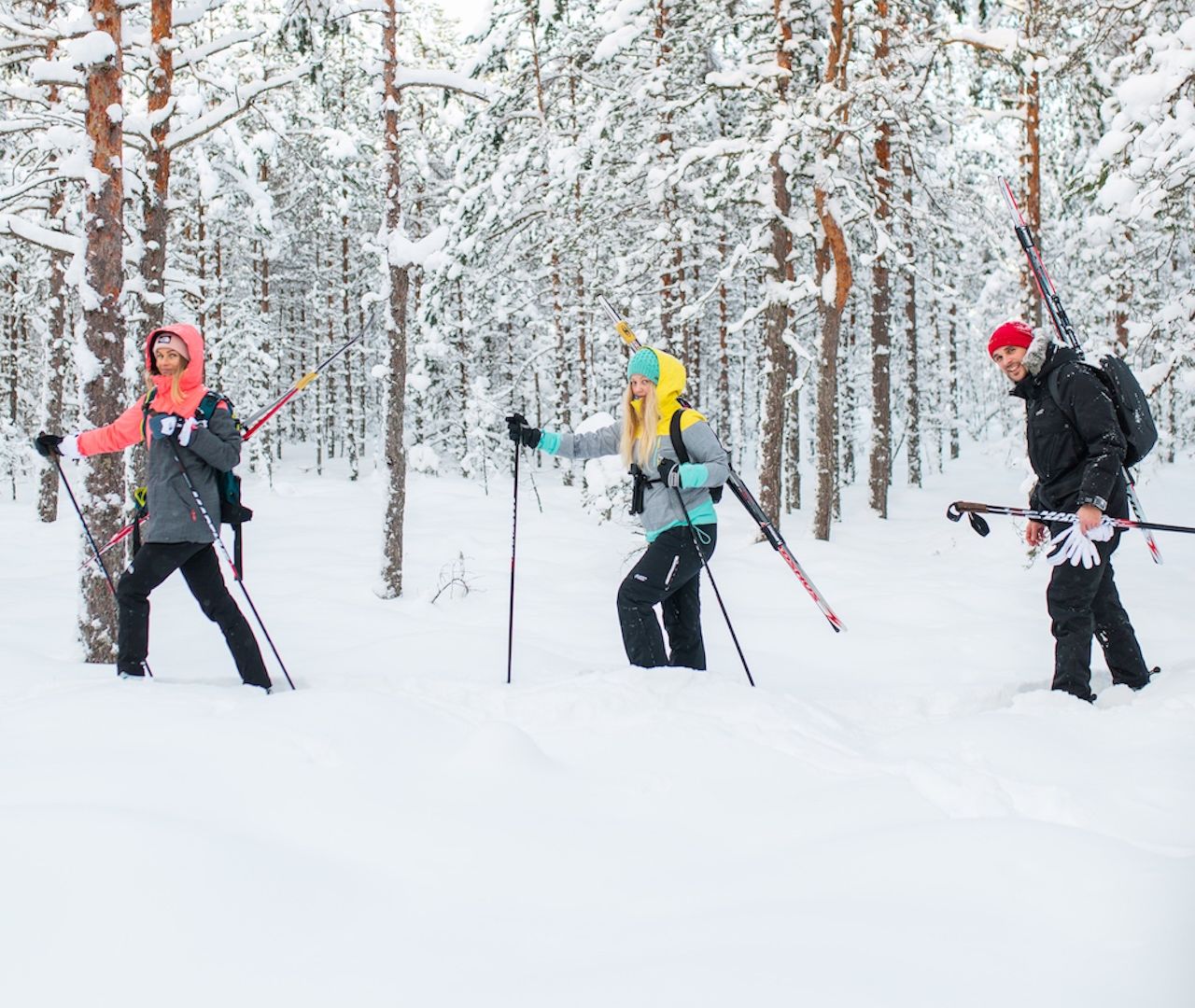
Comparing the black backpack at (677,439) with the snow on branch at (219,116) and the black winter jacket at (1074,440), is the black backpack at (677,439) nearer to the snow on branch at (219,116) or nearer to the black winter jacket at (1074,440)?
the black winter jacket at (1074,440)

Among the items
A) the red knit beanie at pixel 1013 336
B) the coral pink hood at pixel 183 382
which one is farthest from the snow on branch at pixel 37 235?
the red knit beanie at pixel 1013 336

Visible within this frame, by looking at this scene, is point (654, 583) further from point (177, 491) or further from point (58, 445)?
point (58, 445)

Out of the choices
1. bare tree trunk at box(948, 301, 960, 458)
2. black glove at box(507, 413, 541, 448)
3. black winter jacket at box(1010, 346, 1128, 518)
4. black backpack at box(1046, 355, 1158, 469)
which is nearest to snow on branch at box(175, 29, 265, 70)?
black glove at box(507, 413, 541, 448)

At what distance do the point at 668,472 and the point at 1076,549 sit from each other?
2.43 meters

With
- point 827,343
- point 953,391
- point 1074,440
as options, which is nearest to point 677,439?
point 1074,440

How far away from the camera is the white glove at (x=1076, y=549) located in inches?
200

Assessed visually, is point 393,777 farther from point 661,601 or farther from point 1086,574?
point 1086,574

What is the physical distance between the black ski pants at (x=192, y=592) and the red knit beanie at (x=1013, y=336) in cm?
487

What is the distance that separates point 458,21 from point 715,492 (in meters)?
31.6

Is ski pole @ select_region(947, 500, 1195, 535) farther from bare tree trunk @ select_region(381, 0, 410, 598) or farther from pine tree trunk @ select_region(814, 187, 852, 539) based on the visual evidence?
pine tree trunk @ select_region(814, 187, 852, 539)

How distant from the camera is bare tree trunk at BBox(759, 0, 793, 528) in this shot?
13.5 meters

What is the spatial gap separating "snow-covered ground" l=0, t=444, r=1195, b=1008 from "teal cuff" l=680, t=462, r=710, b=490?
3.77 feet

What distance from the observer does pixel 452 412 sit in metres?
31.1

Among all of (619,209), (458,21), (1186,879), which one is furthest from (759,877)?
(458,21)
